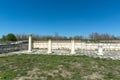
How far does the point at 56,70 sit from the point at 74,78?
1140mm

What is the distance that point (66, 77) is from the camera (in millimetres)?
5836

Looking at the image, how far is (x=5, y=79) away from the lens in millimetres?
5543

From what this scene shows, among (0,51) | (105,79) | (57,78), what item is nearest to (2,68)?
(57,78)

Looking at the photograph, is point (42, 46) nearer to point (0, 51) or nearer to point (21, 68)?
point (0, 51)

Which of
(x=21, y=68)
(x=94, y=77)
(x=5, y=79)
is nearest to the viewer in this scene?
(x=5, y=79)

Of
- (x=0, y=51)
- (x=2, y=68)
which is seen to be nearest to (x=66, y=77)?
(x=2, y=68)

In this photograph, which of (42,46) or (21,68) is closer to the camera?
(21,68)

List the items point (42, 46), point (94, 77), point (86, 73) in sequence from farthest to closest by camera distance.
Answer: point (42, 46), point (86, 73), point (94, 77)

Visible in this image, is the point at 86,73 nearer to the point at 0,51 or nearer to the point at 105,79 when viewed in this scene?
the point at 105,79

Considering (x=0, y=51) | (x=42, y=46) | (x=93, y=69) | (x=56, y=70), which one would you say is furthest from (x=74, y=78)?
(x=42, y=46)

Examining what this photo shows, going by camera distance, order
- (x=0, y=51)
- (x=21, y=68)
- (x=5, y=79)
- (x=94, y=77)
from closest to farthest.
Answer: (x=5, y=79) → (x=94, y=77) → (x=21, y=68) → (x=0, y=51)

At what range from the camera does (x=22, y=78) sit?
221 inches

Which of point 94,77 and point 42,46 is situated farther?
point 42,46

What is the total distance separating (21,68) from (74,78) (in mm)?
2784
